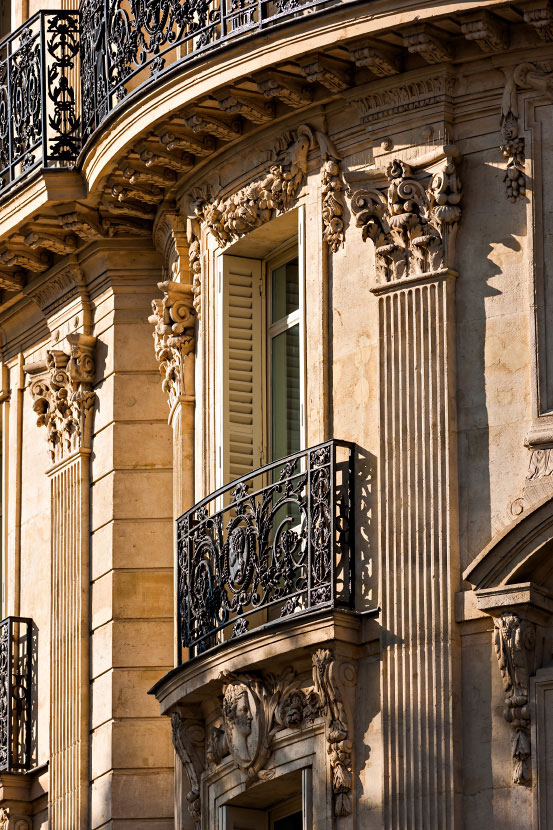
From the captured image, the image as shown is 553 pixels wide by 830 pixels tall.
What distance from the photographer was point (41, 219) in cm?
1997

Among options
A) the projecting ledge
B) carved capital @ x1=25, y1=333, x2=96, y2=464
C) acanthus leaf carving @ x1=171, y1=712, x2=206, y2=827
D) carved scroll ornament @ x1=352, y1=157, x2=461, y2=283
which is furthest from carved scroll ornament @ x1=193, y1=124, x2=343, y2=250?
acanthus leaf carving @ x1=171, y1=712, x2=206, y2=827

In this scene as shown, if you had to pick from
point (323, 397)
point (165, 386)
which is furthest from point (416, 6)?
point (165, 386)

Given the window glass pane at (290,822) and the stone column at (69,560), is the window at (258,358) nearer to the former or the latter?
the stone column at (69,560)

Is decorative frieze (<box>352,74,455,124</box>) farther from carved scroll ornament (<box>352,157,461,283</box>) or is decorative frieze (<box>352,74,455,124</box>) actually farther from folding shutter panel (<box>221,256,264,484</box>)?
folding shutter panel (<box>221,256,264,484</box>)

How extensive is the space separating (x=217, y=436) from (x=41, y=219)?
8.05ft

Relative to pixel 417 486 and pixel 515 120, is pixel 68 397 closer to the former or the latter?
pixel 417 486

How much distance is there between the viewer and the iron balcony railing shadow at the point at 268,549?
55.8 ft

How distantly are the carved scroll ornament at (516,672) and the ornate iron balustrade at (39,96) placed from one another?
5457 millimetres

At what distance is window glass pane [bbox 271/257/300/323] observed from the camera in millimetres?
18844

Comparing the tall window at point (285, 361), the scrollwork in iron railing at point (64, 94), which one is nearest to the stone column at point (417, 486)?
the tall window at point (285, 361)

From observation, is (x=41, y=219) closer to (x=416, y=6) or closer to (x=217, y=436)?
(x=217, y=436)

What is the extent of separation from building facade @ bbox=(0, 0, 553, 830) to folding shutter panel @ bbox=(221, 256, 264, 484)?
0.02m

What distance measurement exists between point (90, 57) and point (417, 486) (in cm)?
456

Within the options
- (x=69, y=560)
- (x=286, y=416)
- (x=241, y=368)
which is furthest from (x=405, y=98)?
(x=69, y=560)
